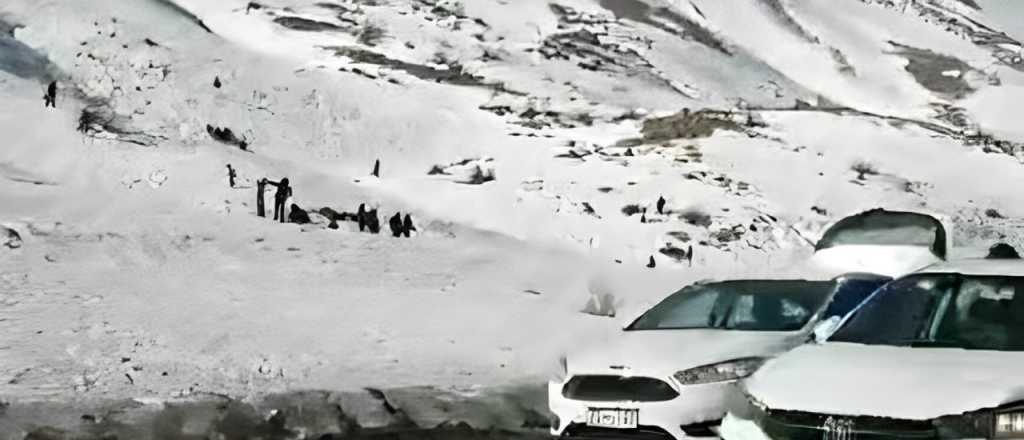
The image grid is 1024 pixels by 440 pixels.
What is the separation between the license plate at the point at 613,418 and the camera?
7.92 metres

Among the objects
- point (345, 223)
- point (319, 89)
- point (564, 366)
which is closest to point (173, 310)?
point (564, 366)

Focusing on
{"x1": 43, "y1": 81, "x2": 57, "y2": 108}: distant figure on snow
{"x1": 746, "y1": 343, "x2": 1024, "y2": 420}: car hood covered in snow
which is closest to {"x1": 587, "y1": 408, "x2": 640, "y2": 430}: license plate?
{"x1": 746, "y1": 343, "x2": 1024, "y2": 420}: car hood covered in snow

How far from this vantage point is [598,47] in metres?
49.4

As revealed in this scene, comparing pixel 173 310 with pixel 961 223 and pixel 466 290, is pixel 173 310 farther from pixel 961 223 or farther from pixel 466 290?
pixel 961 223

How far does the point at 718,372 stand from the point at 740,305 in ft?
6.08

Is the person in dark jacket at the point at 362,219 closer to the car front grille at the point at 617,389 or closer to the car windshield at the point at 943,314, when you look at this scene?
the car front grille at the point at 617,389

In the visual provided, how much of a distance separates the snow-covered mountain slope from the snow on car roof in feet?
19.9

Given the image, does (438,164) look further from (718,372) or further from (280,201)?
(718,372)

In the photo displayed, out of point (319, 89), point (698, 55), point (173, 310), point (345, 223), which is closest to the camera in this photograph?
point (173, 310)

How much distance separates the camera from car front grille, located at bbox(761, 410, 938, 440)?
194 inches

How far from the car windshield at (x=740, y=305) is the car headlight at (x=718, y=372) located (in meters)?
1.26

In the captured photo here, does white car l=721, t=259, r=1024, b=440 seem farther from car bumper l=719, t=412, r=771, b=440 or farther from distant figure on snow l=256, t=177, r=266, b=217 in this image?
distant figure on snow l=256, t=177, r=266, b=217

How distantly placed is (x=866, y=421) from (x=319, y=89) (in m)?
36.4

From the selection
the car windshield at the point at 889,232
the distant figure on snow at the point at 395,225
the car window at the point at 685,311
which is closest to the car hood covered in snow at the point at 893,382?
the car window at the point at 685,311
